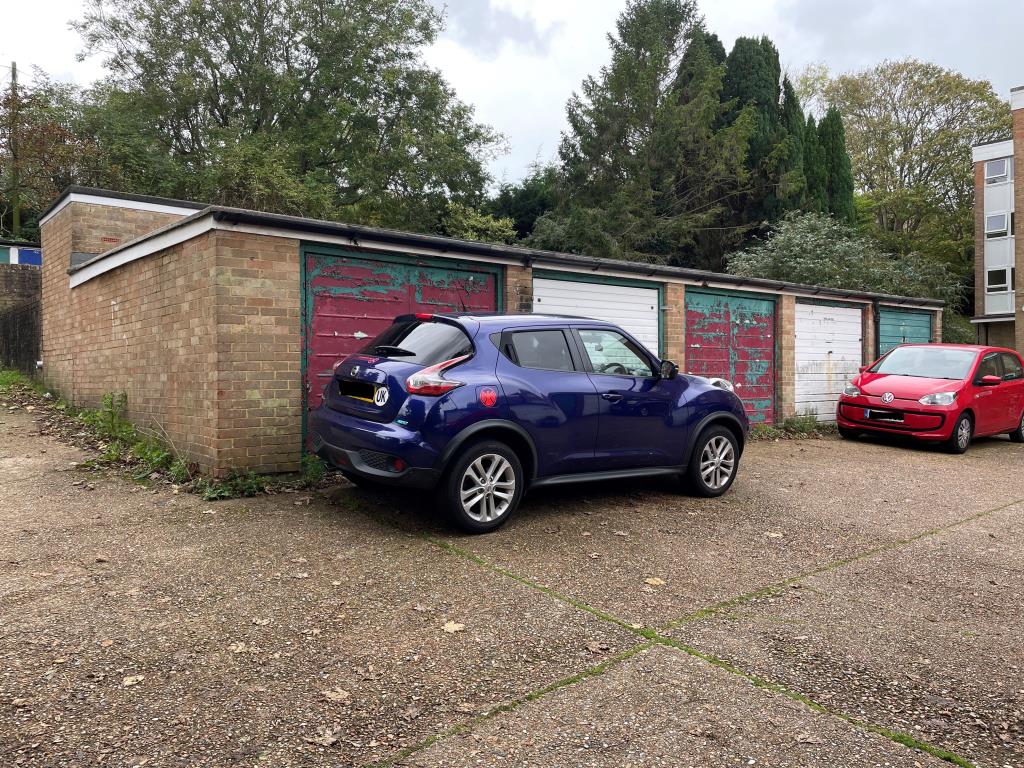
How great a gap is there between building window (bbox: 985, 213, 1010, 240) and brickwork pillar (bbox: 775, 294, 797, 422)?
2997 centimetres

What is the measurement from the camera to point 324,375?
7.14 m

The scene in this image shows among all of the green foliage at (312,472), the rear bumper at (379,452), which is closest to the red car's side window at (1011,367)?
the rear bumper at (379,452)

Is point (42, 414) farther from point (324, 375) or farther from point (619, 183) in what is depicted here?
point (619, 183)

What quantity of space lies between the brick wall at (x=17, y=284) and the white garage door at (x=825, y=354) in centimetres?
1622

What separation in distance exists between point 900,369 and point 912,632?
8890 mm

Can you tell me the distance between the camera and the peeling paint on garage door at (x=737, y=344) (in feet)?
37.1

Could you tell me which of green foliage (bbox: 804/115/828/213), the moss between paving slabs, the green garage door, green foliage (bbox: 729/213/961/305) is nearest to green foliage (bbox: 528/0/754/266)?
green foliage (bbox: 804/115/828/213)

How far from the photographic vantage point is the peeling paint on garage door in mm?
11320

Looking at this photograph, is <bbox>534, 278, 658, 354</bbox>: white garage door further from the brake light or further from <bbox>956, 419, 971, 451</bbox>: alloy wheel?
<bbox>956, 419, 971, 451</bbox>: alloy wheel

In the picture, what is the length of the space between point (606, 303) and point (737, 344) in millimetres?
3107

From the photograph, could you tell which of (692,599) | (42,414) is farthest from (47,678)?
(42,414)

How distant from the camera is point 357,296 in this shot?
742cm

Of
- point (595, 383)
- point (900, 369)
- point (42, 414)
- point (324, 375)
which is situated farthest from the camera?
point (900, 369)

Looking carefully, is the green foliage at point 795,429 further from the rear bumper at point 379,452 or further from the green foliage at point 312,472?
the rear bumper at point 379,452
